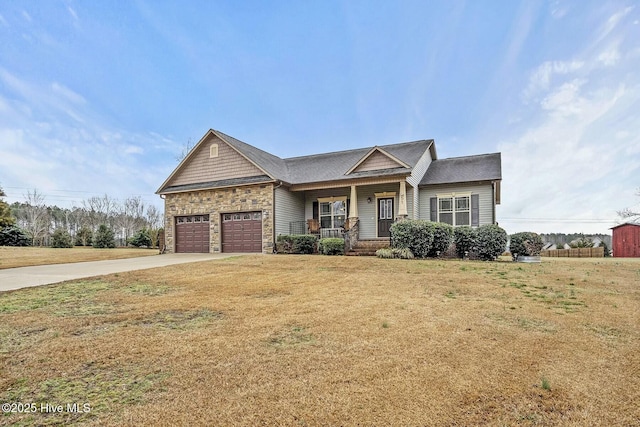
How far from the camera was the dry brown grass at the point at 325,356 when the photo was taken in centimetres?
250

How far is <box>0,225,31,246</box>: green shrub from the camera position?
2675 cm

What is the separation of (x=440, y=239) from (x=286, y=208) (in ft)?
26.5

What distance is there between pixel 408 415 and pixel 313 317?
263 cm

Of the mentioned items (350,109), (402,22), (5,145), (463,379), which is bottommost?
(463,379)

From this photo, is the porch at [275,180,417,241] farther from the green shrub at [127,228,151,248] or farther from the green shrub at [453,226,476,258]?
the green shrub at [127,228,151,248]

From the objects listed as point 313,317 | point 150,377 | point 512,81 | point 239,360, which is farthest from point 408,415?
point 512,81

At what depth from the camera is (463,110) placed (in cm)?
1920

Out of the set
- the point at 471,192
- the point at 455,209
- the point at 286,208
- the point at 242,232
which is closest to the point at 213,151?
the point at 242,232

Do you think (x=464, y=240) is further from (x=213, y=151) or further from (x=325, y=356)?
(x=213, y=151)

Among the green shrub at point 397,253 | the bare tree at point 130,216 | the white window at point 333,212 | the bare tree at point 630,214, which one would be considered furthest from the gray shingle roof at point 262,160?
the bare tree at point 630,214

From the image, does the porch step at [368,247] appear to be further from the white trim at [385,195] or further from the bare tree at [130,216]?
the bare tree at [130,216]

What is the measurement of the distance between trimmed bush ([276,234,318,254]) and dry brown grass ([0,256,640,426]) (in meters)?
9.13

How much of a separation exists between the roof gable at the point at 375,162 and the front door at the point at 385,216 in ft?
6.30

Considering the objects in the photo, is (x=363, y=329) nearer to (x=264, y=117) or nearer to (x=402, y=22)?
(x=402, y=22)
